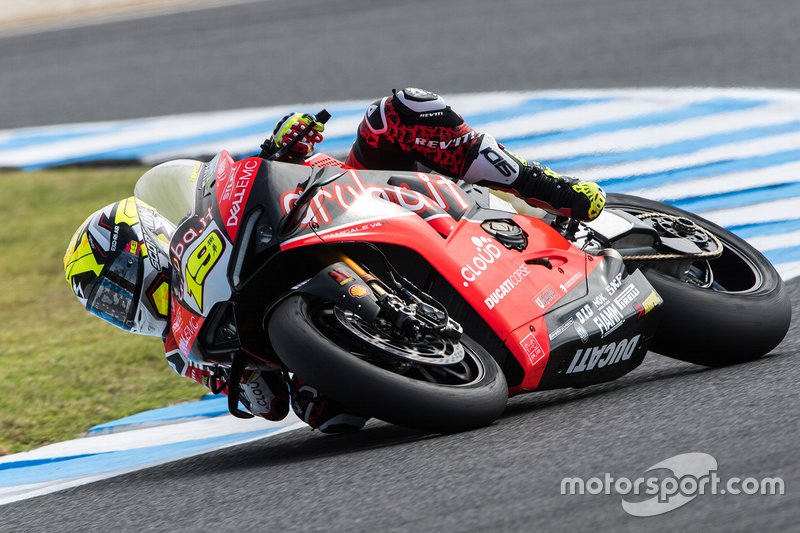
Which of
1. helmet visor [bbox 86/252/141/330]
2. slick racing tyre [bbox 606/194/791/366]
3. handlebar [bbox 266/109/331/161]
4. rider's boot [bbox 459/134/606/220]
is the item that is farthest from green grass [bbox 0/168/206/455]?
slick racing tyre [bbox 606/194/791/366]

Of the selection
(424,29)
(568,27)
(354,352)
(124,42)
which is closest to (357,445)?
(354,352)

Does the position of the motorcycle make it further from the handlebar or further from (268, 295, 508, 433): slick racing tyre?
the handlebar

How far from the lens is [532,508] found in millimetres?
3078

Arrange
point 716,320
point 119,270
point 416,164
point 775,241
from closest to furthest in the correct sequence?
point 716,320
point 119,270
point 416,164
point 775,241

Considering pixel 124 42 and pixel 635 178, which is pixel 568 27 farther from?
pixel 124 42

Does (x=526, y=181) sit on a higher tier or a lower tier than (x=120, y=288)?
higher

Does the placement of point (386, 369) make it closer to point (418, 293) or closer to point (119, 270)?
point (418, 293)

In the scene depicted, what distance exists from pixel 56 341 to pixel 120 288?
2856mm

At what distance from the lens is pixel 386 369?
3918 mm

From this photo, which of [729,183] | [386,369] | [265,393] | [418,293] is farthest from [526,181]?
[729,183]

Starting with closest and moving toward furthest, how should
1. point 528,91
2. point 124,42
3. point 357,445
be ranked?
point 357,445 < point 528,91 < point 124,42

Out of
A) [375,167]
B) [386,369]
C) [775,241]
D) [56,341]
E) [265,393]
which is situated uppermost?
[375,167]

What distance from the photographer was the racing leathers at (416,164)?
4469 mm

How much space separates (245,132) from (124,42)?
188 inches
